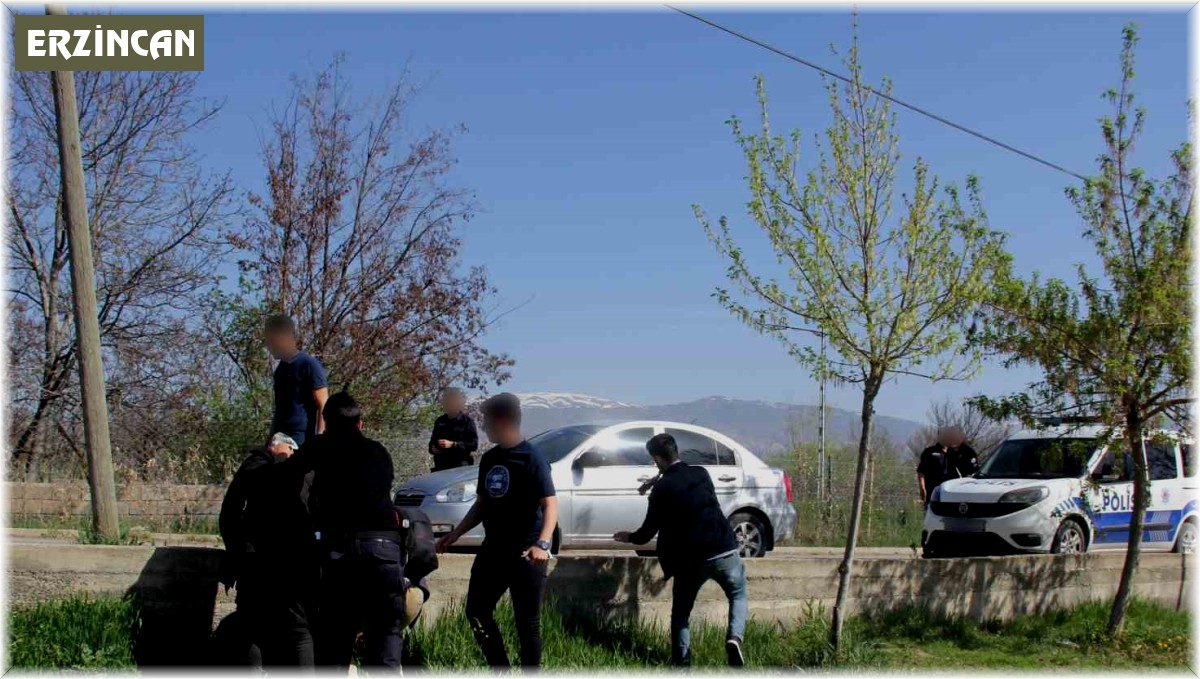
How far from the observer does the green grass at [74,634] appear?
6789 millimetres

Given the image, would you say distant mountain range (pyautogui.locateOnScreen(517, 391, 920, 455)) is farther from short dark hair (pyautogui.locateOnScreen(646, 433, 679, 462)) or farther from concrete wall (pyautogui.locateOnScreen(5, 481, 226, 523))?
concrete wall (pyautogui.locateOnScreen(5, 481, 226, 523))

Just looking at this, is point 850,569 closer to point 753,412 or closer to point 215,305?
point 215,305

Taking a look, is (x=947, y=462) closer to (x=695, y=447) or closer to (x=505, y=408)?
(x=695, y=447)

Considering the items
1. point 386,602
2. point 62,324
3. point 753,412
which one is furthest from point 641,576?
point 753,412

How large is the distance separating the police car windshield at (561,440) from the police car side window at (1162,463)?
687 cm

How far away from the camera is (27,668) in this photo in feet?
22.2

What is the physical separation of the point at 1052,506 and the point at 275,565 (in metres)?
9.51

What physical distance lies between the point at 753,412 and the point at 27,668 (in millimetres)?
71772

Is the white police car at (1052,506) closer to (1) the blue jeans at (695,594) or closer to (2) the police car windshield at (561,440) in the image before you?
(2) the police car windshield at (561,440)

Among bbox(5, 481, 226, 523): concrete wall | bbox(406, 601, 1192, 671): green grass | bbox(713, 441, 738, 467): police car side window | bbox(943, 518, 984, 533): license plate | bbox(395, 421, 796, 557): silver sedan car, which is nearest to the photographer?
bbox(406, 601, 1192, 671): green grass

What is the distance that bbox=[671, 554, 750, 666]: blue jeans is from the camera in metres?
7.89

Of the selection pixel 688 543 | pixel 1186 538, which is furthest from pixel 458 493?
pixel 1186 538

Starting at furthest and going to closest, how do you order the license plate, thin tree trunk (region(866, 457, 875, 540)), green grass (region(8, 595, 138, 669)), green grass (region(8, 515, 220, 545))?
thin tree trunk (region(866, 457, 875, 540)) < green grass (region(8, 515, 220, 545)) < the license plate < green grass (region(8, 595, 138, 669))

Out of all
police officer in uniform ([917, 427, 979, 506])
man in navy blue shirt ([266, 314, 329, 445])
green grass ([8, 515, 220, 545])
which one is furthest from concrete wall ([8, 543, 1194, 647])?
green grass ([8, 515, 220, 545])
